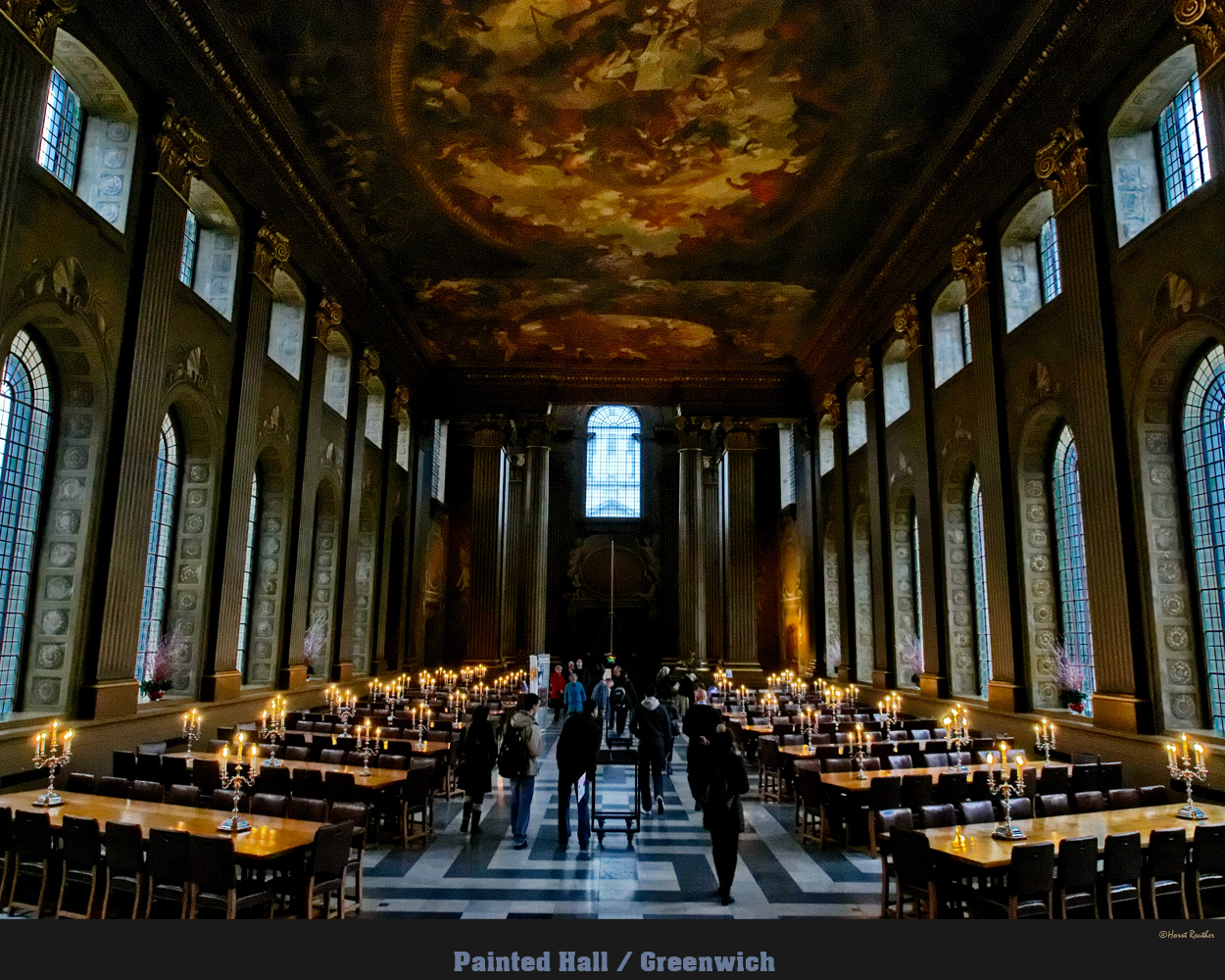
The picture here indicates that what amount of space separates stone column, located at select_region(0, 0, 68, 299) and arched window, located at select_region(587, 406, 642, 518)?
90.8 ft

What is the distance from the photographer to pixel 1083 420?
1125 centimetres

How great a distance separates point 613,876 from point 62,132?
11324mm

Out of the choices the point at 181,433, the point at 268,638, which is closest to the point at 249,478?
the point at 181,433

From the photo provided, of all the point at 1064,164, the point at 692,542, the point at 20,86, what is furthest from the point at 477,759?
the point at 692,542

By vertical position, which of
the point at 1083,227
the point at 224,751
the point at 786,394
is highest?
the point at 786,394

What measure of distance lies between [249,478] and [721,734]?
1049 cm

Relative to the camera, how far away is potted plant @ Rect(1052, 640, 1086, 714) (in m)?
12.0

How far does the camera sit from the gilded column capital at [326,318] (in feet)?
57.4

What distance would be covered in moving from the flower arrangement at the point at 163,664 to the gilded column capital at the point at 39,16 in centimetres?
804

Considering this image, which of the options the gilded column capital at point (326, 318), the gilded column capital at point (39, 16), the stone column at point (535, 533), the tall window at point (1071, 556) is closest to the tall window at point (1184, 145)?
the tall window at point (1071, 556)

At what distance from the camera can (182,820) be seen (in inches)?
252

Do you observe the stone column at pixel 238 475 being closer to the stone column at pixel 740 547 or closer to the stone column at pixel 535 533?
the stone column at pixel 535 533

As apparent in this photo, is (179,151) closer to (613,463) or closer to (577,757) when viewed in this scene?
(577,757)

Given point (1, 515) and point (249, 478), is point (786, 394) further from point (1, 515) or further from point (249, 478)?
point (1, 515)
